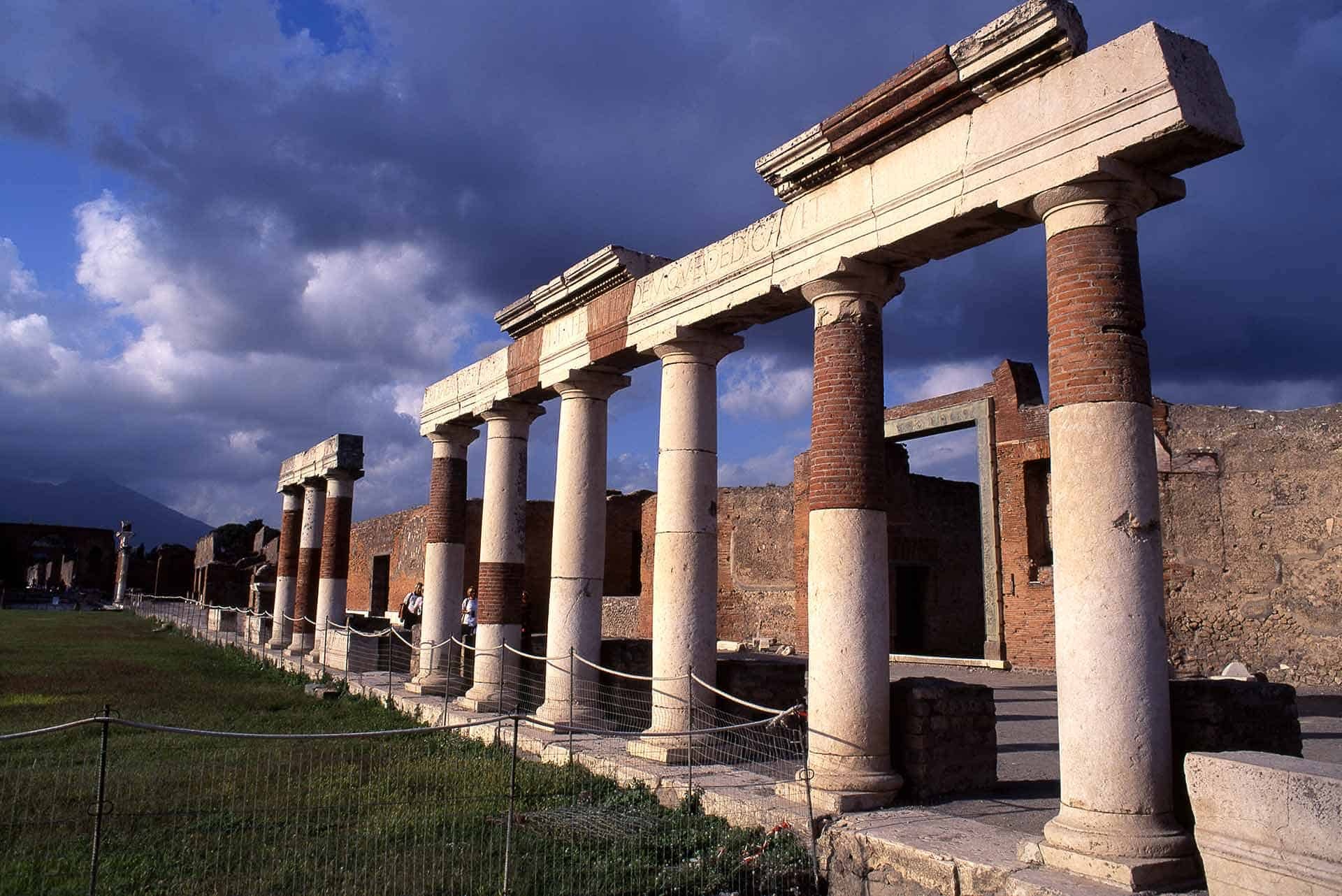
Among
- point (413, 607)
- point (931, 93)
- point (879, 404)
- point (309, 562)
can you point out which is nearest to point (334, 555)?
point (309, 562)

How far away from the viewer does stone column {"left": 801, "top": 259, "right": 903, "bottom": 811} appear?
6.86 meters

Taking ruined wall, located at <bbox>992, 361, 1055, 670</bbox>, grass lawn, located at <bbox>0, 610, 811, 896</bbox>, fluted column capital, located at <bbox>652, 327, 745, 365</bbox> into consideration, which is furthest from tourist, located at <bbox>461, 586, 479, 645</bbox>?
ruined wall, located at <bbox>992, 361, 1055, 670</bbox>

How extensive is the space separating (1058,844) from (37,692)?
13.1m

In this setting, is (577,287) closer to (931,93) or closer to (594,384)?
(594,384)

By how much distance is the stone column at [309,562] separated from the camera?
19.8 meters

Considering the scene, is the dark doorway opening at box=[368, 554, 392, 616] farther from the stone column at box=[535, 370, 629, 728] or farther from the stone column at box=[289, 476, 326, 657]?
the stone column at box=[535, 370, 629, 728]

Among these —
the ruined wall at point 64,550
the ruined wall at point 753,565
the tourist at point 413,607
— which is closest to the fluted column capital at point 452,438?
the tourist at point 413,607

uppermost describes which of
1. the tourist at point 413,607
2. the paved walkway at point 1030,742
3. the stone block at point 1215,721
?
the tourist at point 413,607

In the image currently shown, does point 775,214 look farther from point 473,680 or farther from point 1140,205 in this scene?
point 473,680

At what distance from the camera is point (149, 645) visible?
73.6ft

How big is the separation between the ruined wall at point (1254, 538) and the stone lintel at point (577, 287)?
34.4ft

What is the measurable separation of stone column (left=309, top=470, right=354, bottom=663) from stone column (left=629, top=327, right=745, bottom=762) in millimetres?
11256

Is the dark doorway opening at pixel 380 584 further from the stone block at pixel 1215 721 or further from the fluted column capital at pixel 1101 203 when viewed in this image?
the fluted column capital at pixel 1101 203

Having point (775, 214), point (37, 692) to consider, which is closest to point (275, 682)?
point (37, 692)
